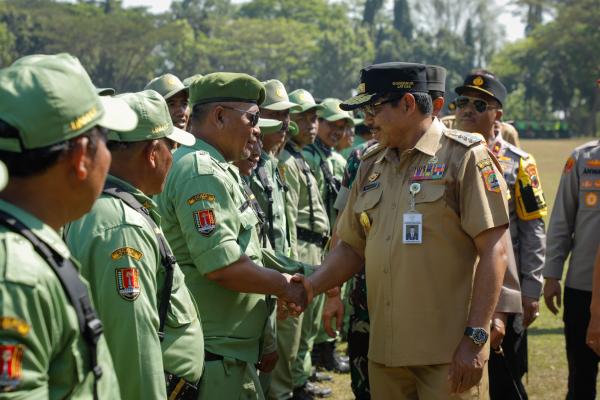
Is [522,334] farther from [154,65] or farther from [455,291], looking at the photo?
[154,65]

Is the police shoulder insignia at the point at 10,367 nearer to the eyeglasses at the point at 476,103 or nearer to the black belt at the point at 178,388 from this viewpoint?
the black belt at the point at 178,388

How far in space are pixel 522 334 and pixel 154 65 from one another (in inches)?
2790

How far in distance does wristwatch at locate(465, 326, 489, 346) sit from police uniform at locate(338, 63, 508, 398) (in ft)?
0.42

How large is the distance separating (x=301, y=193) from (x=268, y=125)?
1917 mm

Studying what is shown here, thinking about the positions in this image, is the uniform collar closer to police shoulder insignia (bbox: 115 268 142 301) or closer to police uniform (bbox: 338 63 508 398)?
police shoulder insignia (bbox: 115 268 142 301)

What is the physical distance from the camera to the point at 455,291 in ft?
13.0

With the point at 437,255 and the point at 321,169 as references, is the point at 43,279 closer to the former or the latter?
the point at 437,255

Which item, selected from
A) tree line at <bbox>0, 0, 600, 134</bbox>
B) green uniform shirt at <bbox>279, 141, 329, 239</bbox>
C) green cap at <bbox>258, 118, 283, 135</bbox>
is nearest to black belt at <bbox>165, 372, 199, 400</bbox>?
green cap at <bbox>258, 118, 283, 135</bbox>

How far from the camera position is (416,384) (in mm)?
4113

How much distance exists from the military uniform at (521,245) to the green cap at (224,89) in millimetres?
2073

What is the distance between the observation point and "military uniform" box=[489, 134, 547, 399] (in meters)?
5.77

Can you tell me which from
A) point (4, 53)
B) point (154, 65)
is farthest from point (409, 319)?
point (154, 65)

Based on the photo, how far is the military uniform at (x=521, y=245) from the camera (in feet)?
18.9

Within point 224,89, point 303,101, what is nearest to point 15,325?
point 224,89
